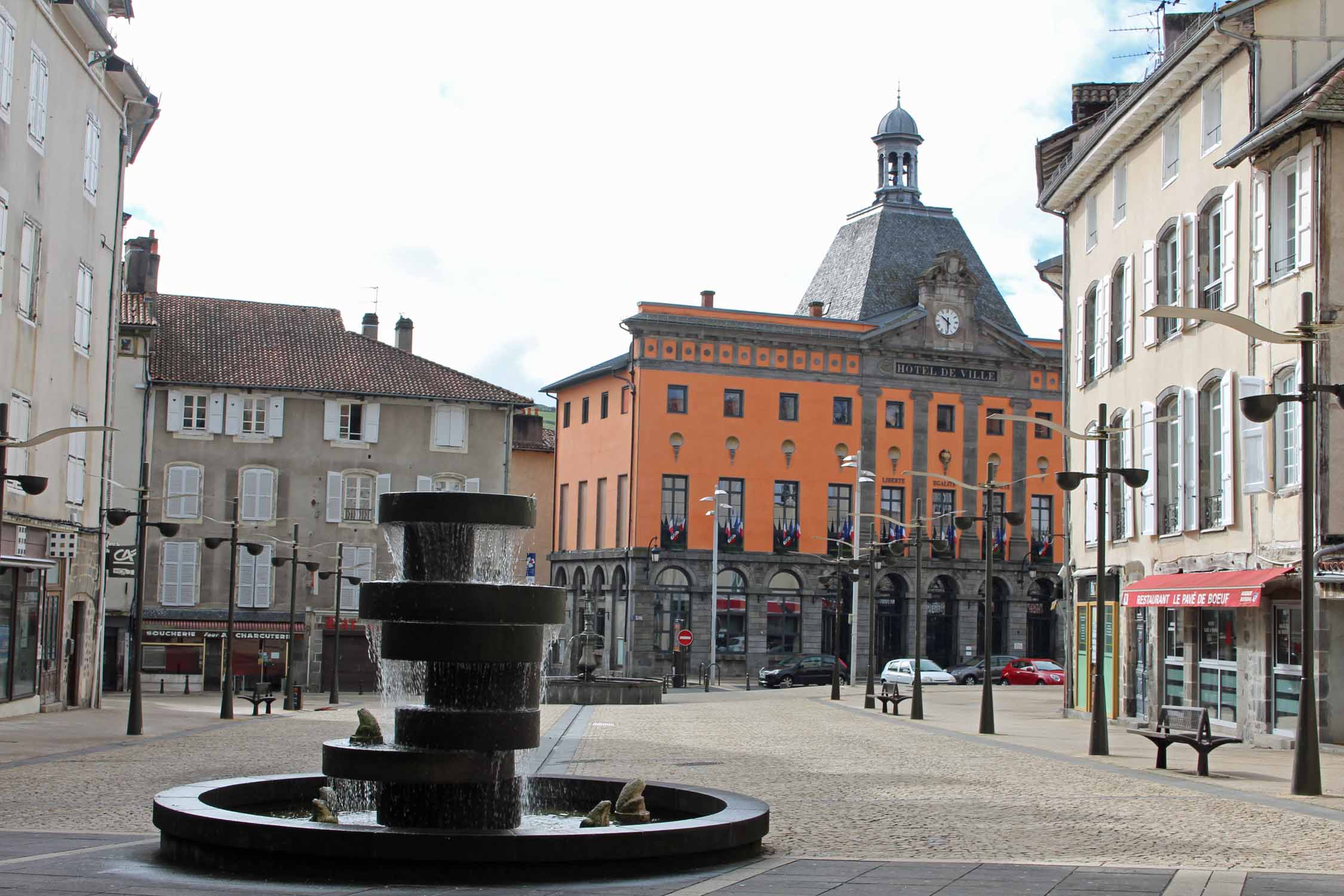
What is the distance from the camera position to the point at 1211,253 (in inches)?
1171

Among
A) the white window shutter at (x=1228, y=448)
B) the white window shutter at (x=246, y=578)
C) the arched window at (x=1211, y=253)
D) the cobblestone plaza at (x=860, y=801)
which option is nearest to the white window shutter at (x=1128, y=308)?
the arched window at (x=1211, y=253)

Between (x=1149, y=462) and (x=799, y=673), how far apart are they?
3393 centimetres

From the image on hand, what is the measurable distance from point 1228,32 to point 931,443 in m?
51.3

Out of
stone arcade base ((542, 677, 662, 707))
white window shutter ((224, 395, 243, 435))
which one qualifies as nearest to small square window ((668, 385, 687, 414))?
white window shutter ((224, 395, 243, 435))

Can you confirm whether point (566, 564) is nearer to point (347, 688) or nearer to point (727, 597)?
point (727, 597)

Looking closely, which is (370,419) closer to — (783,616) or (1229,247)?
(783,616)

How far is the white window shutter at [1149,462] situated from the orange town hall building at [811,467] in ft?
→ 122

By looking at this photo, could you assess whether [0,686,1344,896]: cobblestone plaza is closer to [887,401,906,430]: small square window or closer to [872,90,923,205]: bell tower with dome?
[887,401,906,430]: small square window

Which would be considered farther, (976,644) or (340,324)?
(976,644)

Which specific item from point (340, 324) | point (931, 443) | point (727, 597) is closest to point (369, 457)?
point (340, 324)

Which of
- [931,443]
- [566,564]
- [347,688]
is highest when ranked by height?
[931,443]

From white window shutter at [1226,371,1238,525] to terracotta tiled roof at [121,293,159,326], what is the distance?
128 ft

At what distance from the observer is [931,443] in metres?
78.5

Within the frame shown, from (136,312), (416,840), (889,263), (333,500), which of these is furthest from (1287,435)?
(889,263)
